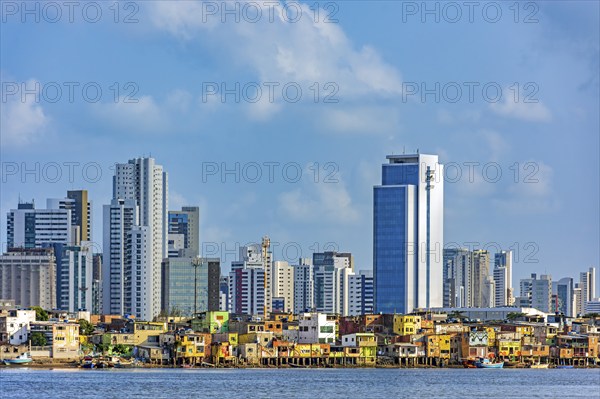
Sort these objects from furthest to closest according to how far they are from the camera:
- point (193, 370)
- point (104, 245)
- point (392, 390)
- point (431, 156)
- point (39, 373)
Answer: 1. point (431, 156)
2. point (104, 245)
3. point (193, 370)
4. point (39, 373)
5. point (392, 390)

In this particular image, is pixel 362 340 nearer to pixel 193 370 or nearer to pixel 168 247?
pixel 193 370

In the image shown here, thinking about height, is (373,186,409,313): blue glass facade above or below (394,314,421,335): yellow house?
above

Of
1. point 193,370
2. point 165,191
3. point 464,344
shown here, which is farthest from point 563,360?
point 165,191

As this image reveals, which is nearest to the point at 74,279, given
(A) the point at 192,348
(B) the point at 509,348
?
(A) the point at 192,348

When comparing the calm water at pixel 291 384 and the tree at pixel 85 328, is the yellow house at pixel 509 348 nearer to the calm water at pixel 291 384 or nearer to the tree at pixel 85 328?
the calm water at pixel 291 384

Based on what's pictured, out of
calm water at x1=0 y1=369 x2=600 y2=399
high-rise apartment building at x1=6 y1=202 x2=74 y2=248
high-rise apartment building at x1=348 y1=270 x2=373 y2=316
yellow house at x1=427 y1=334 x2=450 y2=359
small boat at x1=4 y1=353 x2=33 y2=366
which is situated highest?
high-rise apartment building at x1=6 y1=202 x2=74 y2=248

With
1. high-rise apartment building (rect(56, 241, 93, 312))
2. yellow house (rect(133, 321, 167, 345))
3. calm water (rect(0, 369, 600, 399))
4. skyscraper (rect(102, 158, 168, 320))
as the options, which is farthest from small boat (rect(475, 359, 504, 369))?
high-rise apartment building (rect(56, 241, 93, 312))

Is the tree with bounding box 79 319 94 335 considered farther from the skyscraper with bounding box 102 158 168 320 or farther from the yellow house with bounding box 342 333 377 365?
the skyscraper with bounding box 102 158 168 320

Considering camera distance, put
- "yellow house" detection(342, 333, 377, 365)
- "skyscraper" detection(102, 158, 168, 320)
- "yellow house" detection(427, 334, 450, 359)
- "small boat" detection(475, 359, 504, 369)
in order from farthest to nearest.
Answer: "skyscraper" detection(102, 158, 168, 320) < "yellow house" detection(427, 334, 450, 359) < "small boat" detection(475, 359, 504, 369) < "yellow house" detection(342, 333, 377, 365)
